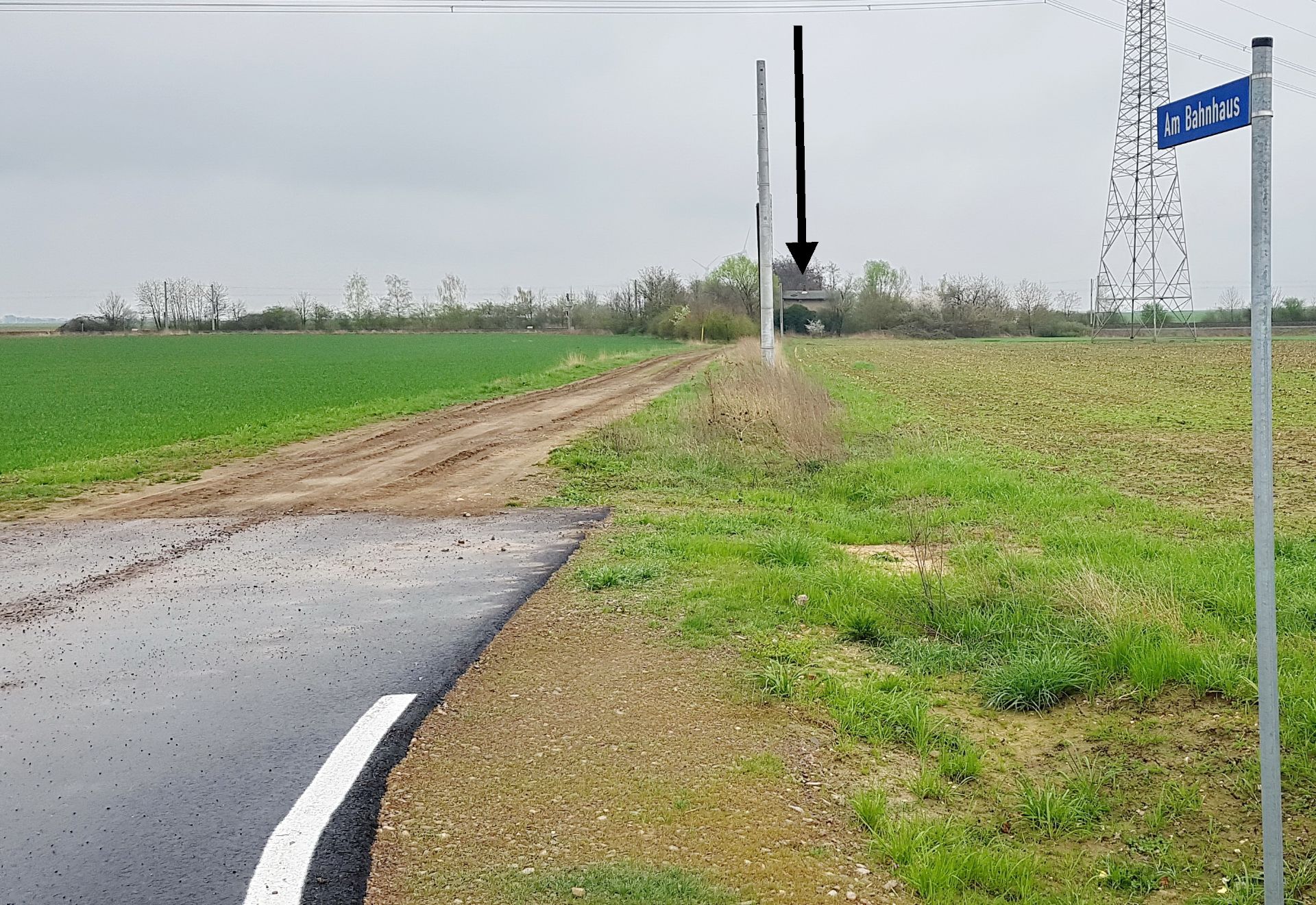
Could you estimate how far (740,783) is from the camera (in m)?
4.50

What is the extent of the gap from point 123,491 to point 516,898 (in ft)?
39.8

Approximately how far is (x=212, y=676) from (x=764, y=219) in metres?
16.4

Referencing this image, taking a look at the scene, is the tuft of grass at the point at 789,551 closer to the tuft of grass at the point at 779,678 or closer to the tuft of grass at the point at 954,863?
the tuft of grass at the point at 779,678

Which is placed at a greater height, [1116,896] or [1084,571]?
[1084,571]

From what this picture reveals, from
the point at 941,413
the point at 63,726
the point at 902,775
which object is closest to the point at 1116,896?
the point at 902,775

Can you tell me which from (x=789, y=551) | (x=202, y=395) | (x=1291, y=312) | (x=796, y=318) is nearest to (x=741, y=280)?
(x=796, y=318)

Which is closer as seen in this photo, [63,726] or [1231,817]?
[1231,817]

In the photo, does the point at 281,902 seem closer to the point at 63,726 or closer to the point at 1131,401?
the point at 63,726


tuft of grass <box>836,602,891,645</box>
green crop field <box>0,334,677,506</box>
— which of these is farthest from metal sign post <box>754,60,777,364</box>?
tuft of grass <box>836,602,891,645</box>

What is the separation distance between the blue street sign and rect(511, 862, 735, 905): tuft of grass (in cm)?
294

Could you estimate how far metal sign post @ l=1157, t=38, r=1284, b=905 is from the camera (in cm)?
292

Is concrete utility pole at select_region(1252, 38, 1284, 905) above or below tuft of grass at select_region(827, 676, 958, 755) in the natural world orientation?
above

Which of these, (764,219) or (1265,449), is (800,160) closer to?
(764,219)

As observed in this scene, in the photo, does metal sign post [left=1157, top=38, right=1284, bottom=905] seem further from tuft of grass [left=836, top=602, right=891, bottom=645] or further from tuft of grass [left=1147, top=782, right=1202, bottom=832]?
tuft of grass [left=836, top=602, right=891, bottom=645]
